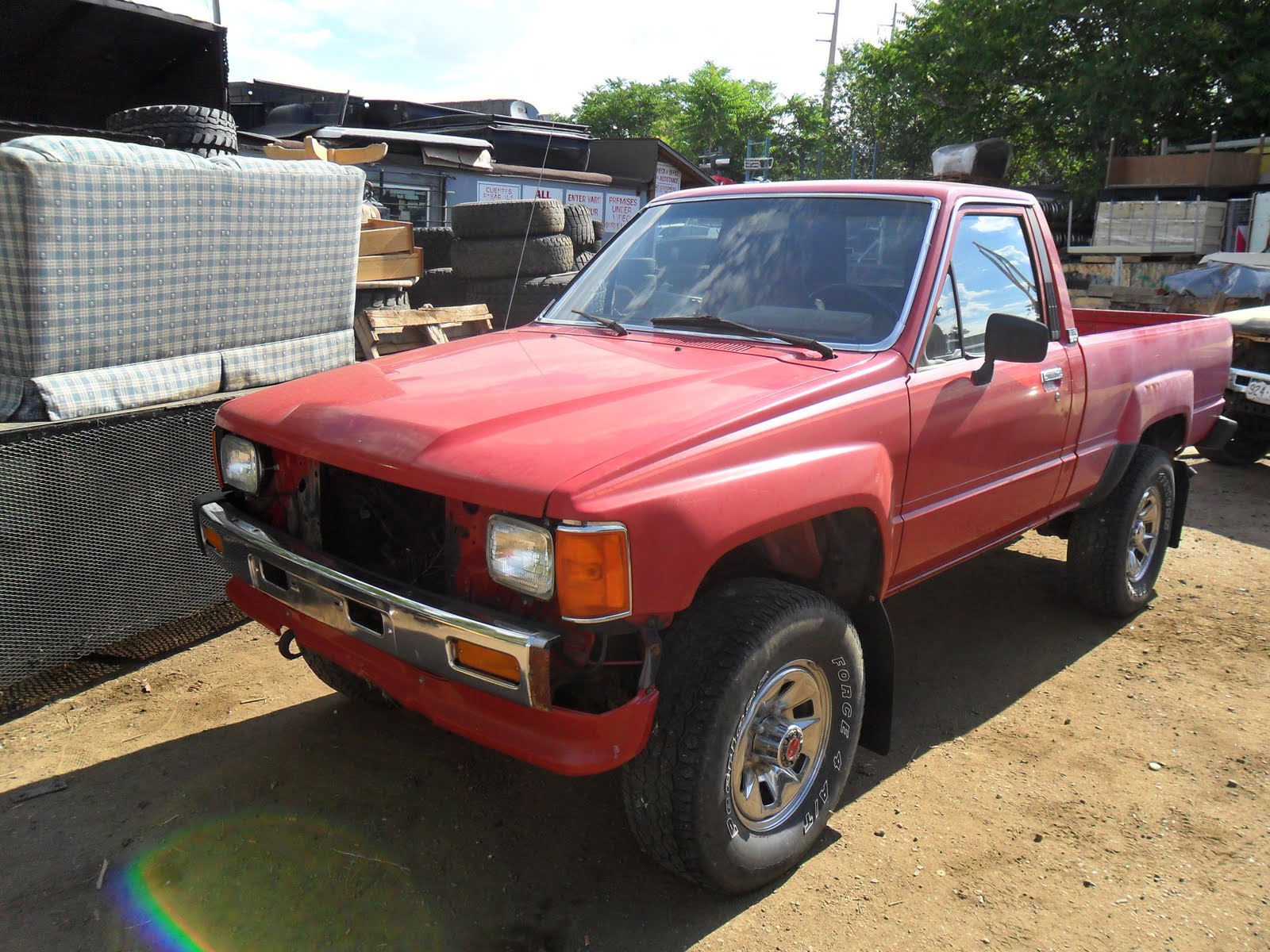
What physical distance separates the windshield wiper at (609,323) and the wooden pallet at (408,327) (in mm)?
2574

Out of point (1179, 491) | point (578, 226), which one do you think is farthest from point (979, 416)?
point (578, 226)

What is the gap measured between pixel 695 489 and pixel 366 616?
87 cm

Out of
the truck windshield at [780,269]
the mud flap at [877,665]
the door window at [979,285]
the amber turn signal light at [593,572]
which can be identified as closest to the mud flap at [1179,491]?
the door window at [979,285]

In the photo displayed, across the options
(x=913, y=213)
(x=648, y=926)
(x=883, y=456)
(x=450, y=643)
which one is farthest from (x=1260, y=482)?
(x=450, y=643)

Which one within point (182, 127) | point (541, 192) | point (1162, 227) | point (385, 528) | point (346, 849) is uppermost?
point (1162, 227)

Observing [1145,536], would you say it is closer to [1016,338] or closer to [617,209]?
[1016,338]

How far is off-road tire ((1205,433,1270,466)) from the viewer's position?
7770mm

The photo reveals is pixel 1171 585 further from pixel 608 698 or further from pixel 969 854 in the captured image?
pixel 608 698

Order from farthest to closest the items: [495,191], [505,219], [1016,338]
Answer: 1. [495,191]
2. [505,219]
3. [1016,338]

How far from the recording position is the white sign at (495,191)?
14.2m

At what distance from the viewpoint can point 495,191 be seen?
14500mm

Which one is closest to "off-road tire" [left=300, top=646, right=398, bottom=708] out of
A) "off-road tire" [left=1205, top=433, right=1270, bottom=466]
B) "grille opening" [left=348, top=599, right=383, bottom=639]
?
"grille opening" [left=348, top=599, right=383, bottom=639]

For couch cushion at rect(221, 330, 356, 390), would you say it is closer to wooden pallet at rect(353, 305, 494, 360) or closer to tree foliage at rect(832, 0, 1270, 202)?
wooden pallet at rect(353, 305, 494, 360)

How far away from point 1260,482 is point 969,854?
6251 millimetres
